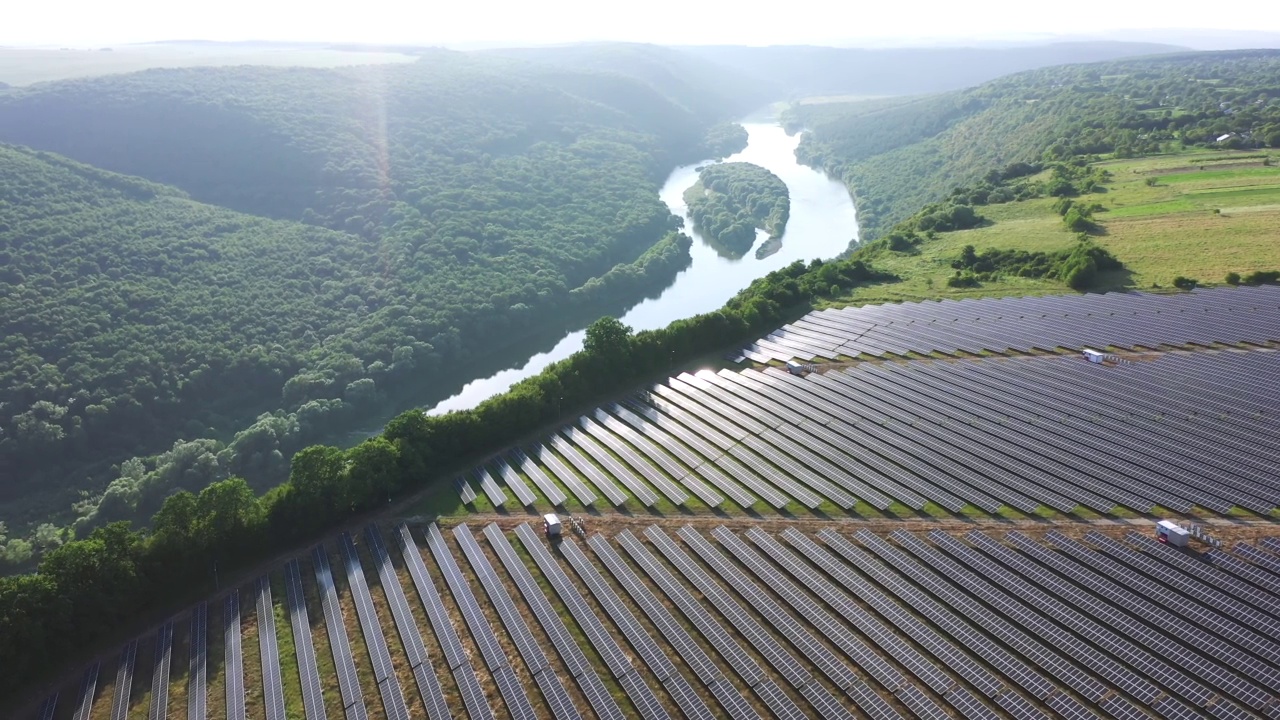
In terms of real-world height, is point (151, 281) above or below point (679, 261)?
above

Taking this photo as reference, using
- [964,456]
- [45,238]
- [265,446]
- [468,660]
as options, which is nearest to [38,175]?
[45,238]

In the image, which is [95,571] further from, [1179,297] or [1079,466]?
[1179,297]

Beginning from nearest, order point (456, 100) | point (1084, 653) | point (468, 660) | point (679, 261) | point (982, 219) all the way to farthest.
A: point (1084, 653)
point (468, 660)
point (982, 219)
point (679, 261)
point (456, 100)

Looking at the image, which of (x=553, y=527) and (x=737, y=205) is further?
(x=737, y=205)

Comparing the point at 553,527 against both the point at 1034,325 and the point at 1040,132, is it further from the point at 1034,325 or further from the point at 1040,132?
the point at 1040,132

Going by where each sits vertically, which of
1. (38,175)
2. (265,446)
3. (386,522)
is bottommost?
(265,446)

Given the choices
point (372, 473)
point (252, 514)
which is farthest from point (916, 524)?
point (252, 514)
